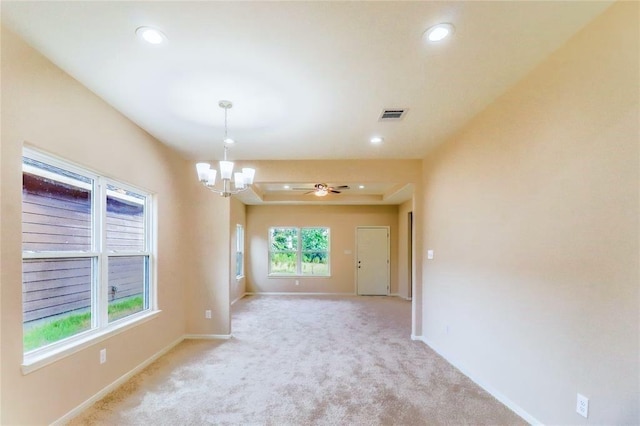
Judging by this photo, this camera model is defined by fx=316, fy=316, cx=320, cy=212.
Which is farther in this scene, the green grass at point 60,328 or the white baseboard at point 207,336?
the white baseboard at point 207,336

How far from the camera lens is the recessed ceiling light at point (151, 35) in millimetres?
1907

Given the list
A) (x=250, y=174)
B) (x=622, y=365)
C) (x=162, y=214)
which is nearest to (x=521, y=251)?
(x=622, y=365)

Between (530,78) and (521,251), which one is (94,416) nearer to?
(521,251)

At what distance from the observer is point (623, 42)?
172cm

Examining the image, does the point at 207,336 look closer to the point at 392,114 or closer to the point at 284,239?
the point at 392,114

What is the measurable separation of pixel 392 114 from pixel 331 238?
6.02m

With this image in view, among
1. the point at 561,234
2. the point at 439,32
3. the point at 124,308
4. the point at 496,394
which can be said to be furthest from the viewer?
the point at 124,308

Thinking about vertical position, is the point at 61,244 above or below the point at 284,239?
above

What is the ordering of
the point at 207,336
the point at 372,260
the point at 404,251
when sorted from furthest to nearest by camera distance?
the point at 372,260 < the point at 404,251 < the point at 207,336

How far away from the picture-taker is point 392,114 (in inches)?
124

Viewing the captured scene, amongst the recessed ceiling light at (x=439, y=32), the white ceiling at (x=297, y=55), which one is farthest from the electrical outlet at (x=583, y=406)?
the recessed ceiling light at (x=439, y=32)

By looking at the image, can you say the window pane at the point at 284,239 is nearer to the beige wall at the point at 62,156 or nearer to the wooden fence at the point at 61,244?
the beige wall at the point at 62,156

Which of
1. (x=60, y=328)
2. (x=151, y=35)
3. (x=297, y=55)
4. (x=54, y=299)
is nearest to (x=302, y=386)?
(x=60, y=328)

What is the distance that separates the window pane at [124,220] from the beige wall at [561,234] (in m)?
3.74
